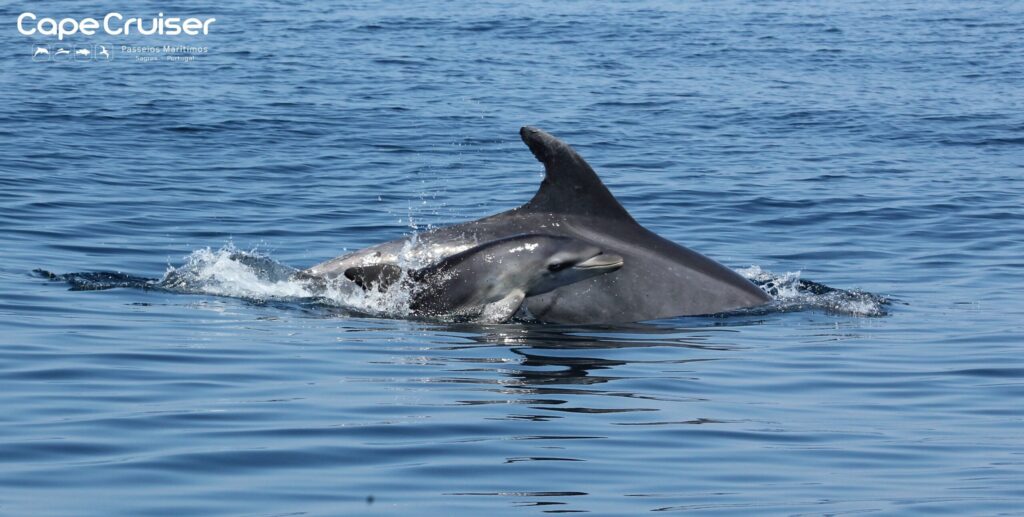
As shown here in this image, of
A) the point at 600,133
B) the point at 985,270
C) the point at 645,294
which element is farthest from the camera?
the point at 600,133

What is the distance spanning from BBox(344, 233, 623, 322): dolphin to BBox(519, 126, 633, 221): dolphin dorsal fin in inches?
30.2

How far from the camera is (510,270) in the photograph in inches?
563

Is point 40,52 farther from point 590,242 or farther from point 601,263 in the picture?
point 601,263

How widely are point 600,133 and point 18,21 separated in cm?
2457

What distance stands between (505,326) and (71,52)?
3163 cm

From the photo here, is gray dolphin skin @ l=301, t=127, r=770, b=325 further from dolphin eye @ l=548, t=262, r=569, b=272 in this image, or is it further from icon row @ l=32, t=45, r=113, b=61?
icon row @ l=32, t=45, r=113, b=61

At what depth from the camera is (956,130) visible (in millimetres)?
32344

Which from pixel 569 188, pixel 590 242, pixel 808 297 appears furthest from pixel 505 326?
pixel 808 297

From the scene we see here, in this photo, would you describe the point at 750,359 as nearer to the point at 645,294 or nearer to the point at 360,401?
the point at 645,294

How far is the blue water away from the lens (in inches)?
348

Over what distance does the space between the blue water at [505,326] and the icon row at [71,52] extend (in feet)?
2.07

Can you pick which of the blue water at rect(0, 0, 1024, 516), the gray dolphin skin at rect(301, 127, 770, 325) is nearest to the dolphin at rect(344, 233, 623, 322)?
the blue water at rect(0, 0, 1024, 516)

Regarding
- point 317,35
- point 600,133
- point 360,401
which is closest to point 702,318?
point 360,401

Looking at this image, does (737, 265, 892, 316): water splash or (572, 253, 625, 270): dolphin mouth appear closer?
(572, 253, 625, 270): dolphin mouth
